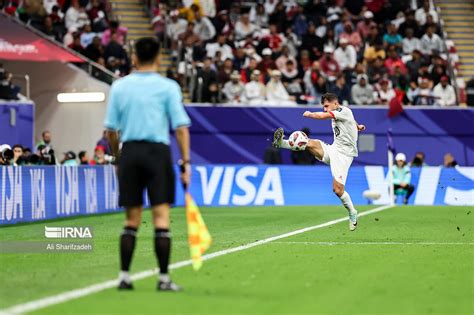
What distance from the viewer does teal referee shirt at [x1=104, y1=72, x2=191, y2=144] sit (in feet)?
34.5

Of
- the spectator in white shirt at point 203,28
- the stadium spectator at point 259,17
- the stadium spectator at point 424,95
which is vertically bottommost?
the stadium spectator at point 424,95

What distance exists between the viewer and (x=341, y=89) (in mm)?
34812

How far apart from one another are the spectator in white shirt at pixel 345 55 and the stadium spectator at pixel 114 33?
21.5ft

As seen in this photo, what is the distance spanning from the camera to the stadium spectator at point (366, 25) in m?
37.9

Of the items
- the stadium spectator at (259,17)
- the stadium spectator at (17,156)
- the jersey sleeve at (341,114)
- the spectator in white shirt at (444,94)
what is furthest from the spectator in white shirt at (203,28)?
the jersey sleeve at (341,114)

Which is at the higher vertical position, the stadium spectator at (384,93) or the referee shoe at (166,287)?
the stadium spectator at (384,93)

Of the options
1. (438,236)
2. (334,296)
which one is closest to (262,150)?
(438,236)

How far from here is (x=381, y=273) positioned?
40.8 feet

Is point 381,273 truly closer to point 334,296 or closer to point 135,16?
point 334,296

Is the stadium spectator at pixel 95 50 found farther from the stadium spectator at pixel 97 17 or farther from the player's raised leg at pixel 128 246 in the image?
the player's raised leg at pixel 128 246

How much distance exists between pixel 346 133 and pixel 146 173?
34.9 ft

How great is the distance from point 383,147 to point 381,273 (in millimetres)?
23595

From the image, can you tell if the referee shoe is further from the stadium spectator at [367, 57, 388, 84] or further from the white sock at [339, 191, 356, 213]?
the stadium spectator at [367, 57, 388, 84]

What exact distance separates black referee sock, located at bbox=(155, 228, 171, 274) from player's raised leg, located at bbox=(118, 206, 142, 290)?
0.79 ft
